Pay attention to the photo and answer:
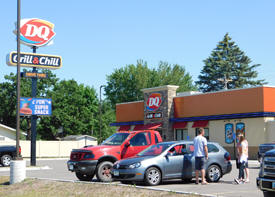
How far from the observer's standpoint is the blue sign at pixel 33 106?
93.2 feet

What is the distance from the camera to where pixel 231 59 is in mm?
80312

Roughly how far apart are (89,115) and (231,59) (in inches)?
1114

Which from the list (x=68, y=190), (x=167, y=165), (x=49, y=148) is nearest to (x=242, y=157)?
(x=167, y=165)

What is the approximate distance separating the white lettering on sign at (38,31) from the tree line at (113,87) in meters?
34.0

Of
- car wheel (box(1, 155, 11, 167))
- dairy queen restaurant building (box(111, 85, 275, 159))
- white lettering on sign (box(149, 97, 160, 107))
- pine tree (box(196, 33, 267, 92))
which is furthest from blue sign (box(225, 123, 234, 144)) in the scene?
pine tree (box(196, 33, 267, 92))

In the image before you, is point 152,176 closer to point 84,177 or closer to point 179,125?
point 84,177

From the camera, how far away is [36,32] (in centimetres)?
3019

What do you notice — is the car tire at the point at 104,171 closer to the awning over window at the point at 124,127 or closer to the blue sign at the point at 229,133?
the blue sign at the point at 229,133

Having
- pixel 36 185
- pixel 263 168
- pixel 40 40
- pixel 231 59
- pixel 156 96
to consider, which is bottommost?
pixel 36 185

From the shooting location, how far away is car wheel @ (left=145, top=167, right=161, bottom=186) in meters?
14.8

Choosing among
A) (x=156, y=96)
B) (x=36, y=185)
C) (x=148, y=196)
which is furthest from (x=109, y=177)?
(x=156, y=96)

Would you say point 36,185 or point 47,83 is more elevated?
point 47,83

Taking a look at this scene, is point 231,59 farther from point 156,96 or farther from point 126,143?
point 126,143

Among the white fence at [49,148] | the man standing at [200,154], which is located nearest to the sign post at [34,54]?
the man standing at [200,154]
